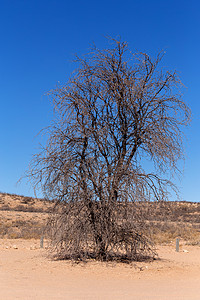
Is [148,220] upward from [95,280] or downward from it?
upward

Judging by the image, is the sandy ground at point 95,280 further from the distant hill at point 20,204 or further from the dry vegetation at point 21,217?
the distant hill at point 20,204

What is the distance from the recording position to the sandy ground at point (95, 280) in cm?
943

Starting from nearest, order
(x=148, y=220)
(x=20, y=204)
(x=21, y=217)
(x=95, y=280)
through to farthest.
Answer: (x=95, y=280) → (x=148, y=220) → (x=21, y=217) → (x=20, y=204)

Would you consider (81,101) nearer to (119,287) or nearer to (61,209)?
(61,209)

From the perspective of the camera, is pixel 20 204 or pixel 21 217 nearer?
pixel 21 217

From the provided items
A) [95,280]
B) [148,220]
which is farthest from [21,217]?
[95,280]

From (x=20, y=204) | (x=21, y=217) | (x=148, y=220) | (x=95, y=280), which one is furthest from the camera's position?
(x=20, y=204)

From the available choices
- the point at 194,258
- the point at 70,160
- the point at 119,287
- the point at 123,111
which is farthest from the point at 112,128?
the point at 194,258

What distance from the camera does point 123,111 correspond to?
49.0 ft

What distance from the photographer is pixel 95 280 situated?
11602 mm

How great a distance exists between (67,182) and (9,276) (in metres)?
3.77

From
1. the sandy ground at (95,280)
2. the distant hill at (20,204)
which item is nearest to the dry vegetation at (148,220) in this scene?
the distant hill at (20,204)

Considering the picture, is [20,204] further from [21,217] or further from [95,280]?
[95,280]

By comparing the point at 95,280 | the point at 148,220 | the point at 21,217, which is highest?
the point at 21,217
